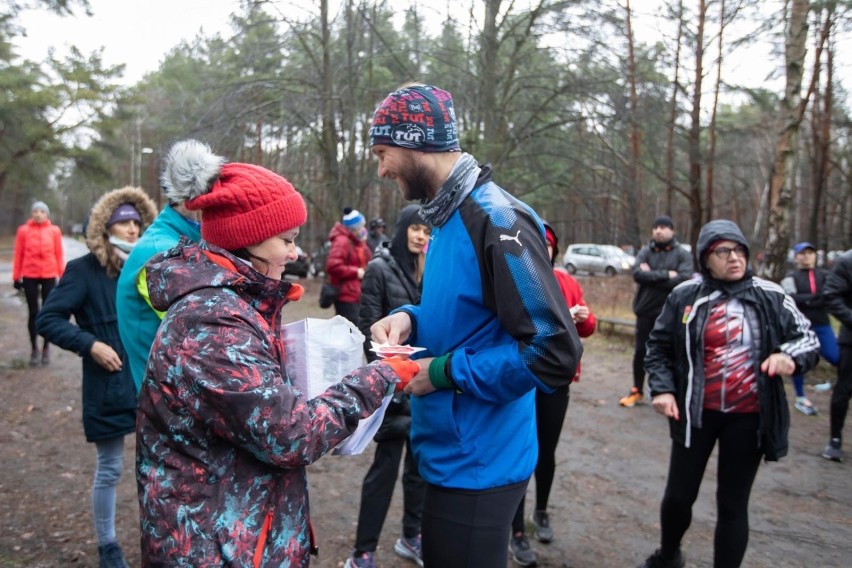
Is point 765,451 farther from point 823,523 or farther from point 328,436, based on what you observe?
point 328,436

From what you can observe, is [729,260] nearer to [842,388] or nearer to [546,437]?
[546,437]

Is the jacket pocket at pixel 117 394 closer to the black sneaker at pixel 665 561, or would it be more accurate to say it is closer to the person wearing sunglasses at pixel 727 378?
the person wearing sunglasses at pixel 727 378

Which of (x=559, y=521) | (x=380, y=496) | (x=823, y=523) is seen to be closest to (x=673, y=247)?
(x=823, y=523)

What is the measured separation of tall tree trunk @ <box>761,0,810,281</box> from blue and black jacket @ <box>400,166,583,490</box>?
887 centimetres

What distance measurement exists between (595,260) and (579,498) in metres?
27.0

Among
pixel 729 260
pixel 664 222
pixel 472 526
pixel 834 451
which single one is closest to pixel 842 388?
pixel 834 451

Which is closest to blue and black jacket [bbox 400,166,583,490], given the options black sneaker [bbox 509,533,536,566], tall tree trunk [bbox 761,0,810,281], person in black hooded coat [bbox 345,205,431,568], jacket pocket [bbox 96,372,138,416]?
person in black hooded coat [bbox 345,205,431,568]

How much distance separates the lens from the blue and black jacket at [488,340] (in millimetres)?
1854

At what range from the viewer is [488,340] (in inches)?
79.5

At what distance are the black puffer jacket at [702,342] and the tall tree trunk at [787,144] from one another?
7106 mm

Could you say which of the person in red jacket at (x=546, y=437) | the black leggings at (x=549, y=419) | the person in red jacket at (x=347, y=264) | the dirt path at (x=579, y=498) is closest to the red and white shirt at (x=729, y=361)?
the person in red jacket at (x=546, y=437)

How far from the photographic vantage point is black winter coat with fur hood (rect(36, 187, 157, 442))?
130 inches

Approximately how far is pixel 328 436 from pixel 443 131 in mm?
1039

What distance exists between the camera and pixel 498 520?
80.4 inches
